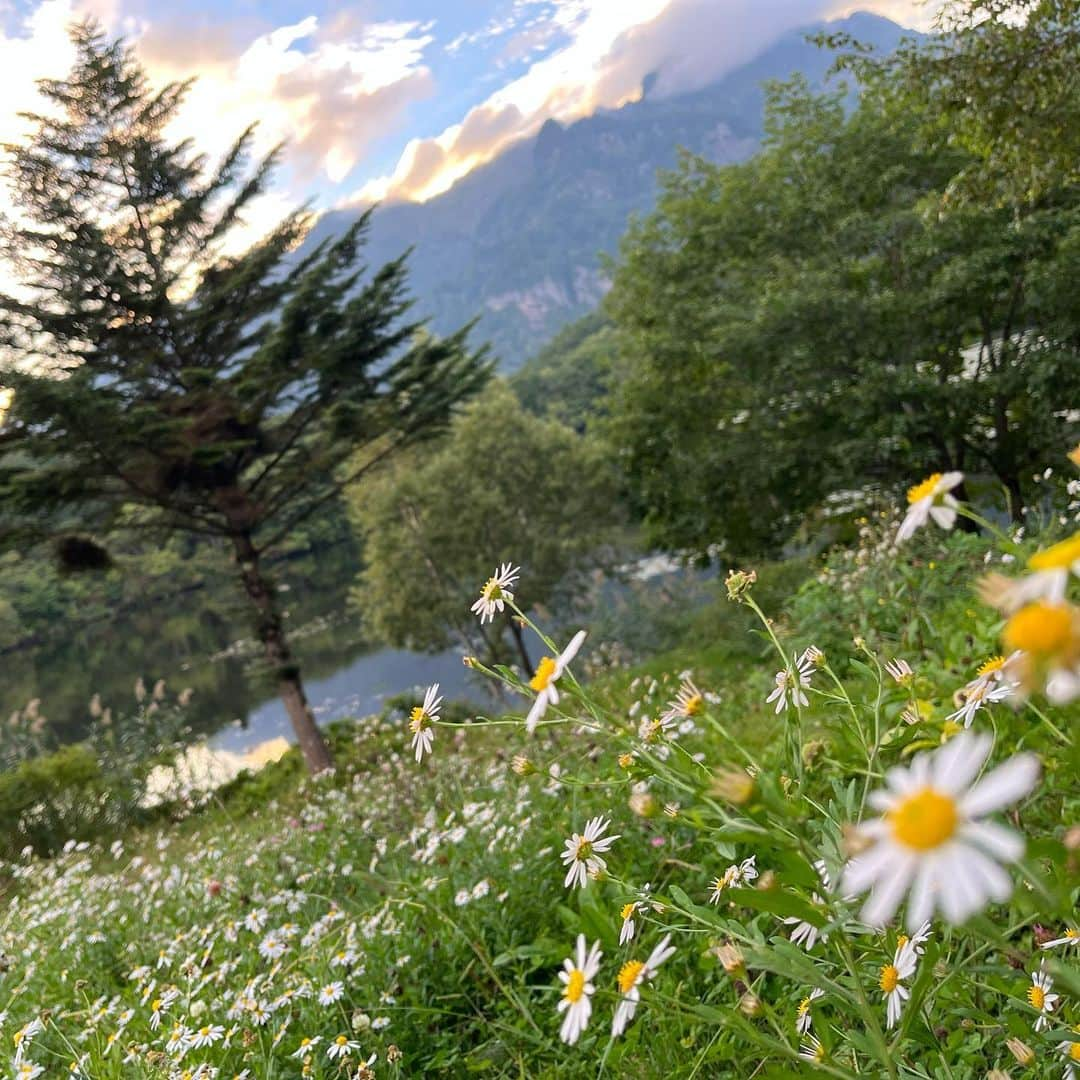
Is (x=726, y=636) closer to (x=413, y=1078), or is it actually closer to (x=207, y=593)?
(x=413, y=1078)

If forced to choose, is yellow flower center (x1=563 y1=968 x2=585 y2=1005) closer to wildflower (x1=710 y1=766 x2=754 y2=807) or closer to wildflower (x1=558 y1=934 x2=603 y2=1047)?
wildflower (x1=558 y1=934 x2=603 y2=1047)

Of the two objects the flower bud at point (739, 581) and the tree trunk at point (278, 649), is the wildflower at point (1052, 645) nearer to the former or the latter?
the flower bud at point (739, 581)

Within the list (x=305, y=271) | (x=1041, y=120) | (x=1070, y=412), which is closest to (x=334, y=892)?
(x=1041, y=120)

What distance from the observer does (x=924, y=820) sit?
1.28 feet

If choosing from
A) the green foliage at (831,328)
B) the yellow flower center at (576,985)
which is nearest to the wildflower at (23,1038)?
the yellow flower center at (576,985)

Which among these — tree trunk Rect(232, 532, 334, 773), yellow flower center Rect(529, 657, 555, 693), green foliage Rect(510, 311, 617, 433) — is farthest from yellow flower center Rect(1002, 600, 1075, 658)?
green foliage Rect(510, 311, 617, 433)

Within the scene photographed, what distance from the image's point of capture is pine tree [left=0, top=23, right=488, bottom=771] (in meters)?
6.70

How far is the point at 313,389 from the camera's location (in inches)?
322

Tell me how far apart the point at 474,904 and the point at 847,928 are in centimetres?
152

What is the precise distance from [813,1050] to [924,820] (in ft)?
2.41

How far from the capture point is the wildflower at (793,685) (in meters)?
0.85

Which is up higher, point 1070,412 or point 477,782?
point 477,782

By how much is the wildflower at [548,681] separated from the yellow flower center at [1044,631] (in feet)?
1.17

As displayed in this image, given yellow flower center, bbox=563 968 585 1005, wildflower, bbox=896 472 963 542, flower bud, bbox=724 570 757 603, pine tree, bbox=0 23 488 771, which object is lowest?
yellow flower center, bbox=563 968 585 1005
